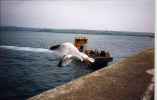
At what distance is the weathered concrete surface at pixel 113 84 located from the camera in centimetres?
157

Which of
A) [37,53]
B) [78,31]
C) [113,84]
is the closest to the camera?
[113,84]

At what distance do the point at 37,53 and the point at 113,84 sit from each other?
2.94 feet

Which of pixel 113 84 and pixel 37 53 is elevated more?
pixel 37 53

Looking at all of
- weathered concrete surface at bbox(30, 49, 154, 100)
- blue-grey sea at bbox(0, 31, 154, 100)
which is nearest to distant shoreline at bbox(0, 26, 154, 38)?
blue-grey sea at bbox(0, 31, 154, 100)

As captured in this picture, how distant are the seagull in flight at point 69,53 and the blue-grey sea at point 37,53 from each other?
46 millimetres

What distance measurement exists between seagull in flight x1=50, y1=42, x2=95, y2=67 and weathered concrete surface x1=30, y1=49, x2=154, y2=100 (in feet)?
0.49

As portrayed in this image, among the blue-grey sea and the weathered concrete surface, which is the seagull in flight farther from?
the weathered concrete surface

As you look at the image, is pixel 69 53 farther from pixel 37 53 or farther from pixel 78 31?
pixel 37 53

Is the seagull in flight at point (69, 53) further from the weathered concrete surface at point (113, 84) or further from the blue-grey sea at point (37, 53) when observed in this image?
the weathered concrete surface at point (113, 84)

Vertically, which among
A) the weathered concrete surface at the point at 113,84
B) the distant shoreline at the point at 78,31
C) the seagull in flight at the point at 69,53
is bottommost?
the weathered concrete surface at the point at 113,84

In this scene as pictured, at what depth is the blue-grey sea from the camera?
204cm

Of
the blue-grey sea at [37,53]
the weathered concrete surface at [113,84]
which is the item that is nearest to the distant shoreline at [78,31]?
the blue-grey sea at [37,53]

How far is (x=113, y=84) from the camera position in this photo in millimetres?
1762

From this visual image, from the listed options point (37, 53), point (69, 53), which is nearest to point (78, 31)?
point (69, 53)
